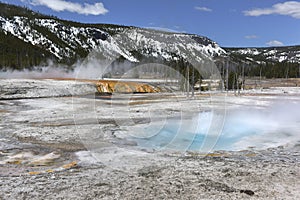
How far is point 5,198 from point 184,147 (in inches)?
245

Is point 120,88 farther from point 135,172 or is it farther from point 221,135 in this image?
point 135,172

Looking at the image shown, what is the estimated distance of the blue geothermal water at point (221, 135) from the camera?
10.8m

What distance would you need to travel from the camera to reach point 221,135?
1295cm

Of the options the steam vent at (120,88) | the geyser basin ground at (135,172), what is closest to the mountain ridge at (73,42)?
the steam vent at (120,88)

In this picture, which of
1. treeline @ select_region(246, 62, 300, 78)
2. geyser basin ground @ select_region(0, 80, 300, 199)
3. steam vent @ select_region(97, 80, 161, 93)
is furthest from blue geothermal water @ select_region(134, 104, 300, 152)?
treeline @ select_region(246, 62, 300, 78)

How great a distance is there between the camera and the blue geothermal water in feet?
35.4

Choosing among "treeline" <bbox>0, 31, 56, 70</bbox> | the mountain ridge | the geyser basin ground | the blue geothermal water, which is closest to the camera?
the geyser basin ground

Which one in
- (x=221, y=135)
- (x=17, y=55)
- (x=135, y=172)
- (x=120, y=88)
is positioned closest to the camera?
(x=135, y=172)

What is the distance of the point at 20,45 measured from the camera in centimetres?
11231

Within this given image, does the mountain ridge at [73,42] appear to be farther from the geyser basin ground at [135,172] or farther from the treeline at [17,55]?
the geyser basin ground at [135,172]

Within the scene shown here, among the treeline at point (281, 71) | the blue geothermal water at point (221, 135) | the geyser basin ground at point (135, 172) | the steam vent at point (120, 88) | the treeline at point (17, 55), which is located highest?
the treeline at point (17, 55)

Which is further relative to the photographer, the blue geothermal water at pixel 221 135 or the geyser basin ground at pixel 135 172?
the blue geothermal water at pixel 221 135

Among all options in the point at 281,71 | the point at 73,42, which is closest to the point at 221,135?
the point at 281,71

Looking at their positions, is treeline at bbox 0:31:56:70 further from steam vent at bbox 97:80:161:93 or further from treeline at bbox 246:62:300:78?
treeline at bbox 246:62:300:78
